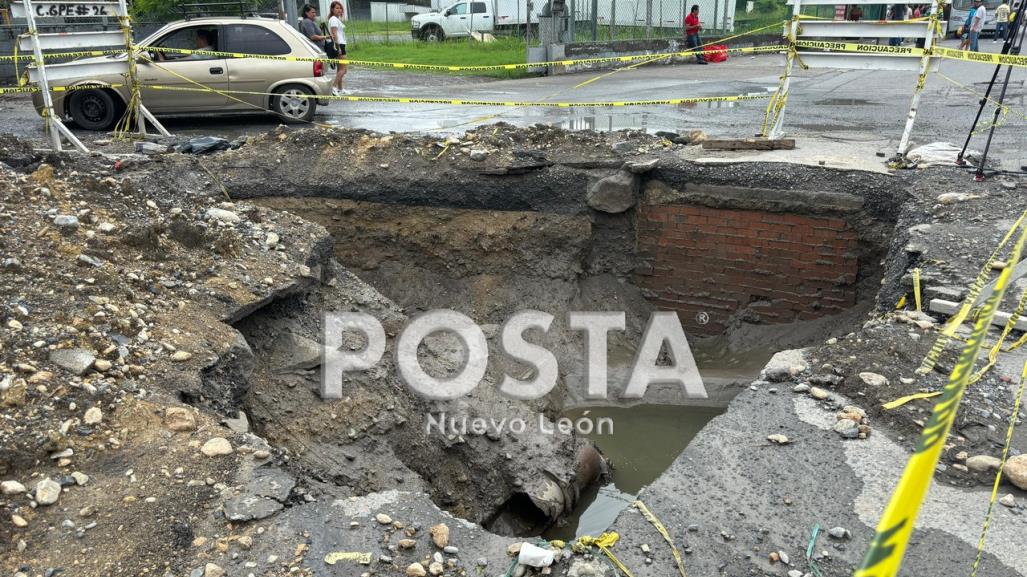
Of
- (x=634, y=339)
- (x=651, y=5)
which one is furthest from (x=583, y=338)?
(x=651, y=5)

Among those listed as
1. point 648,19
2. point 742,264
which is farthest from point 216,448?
point 648,19

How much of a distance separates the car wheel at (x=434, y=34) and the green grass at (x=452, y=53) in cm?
57

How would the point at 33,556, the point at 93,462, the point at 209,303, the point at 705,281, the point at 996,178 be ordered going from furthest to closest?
the point at 705,281 < the point at 996,178 < the point at 209,303 < the point at 93,462 < the point at 33,556

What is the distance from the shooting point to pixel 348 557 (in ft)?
9.80

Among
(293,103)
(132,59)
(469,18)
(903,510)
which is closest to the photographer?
(903,510)

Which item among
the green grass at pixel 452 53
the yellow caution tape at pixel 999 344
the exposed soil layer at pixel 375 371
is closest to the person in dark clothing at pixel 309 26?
the green grass at pixel 452 53

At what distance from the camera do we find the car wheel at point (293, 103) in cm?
1118

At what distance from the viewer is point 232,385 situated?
4.37 meters

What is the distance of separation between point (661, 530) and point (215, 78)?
992 cm

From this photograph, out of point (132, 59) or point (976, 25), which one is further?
point (976, 25)

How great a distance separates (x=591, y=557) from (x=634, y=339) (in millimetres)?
4866

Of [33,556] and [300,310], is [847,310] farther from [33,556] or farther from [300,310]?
[33,556]

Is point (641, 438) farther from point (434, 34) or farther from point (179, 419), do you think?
point (434, 34)

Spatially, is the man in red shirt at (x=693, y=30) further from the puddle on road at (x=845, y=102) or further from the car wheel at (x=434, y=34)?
the car wheel at (x=434, y=34)
